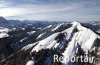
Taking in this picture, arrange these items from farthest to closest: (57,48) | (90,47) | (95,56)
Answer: (57,48) < (90,47) < (95,56)

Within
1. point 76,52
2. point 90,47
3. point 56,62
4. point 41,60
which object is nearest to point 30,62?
point 41,60

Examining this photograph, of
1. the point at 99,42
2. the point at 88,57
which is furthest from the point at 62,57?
the point at 99,42

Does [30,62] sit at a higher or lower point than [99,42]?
lower

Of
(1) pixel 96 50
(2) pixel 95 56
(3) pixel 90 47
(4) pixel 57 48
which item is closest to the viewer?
(2) pixel 95 56

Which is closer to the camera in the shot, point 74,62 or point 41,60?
point 74,62

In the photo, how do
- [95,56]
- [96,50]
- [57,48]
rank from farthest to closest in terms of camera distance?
[57,48], [96,50], [95,56]

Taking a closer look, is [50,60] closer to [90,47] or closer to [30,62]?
[30,62]

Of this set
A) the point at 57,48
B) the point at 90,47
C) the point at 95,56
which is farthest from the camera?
the point at 57,48

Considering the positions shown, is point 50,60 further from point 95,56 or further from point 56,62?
point 95,56

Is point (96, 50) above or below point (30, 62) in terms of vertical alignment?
above
